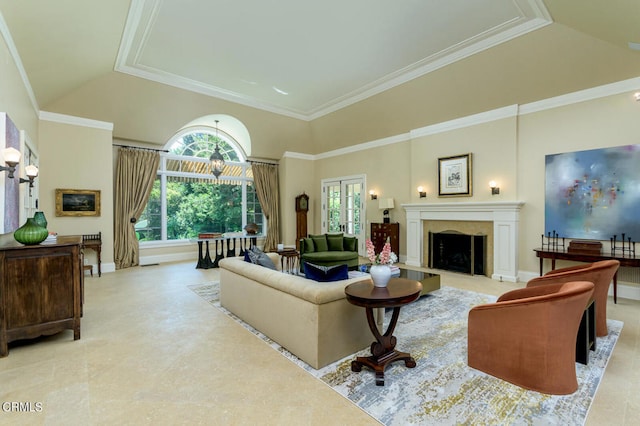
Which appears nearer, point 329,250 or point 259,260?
point 259,260

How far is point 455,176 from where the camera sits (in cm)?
640

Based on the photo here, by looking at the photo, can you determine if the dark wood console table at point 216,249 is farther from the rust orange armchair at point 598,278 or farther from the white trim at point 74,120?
the rust orange armchair at point 598,278

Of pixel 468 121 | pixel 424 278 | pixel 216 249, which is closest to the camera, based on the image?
pixel 424 278

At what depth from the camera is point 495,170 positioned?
582 centimetres

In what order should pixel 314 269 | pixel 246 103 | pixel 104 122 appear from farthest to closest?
pixel 246 103
pixel 104 122
pixel 314 269

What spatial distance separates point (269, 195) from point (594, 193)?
7.39 metres

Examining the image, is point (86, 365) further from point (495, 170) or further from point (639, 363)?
point (495, 170)

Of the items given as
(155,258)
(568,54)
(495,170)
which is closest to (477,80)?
(568,54)

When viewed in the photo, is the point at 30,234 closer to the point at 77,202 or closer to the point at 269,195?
the point at 77,202

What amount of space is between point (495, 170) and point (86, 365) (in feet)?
21.7

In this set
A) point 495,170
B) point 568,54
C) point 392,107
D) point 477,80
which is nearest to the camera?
point 568,54

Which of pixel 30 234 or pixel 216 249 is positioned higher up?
pixel 30 234

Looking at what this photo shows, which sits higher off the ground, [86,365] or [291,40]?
[291,40]

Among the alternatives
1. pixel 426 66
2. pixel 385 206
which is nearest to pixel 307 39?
pixel 426 66
